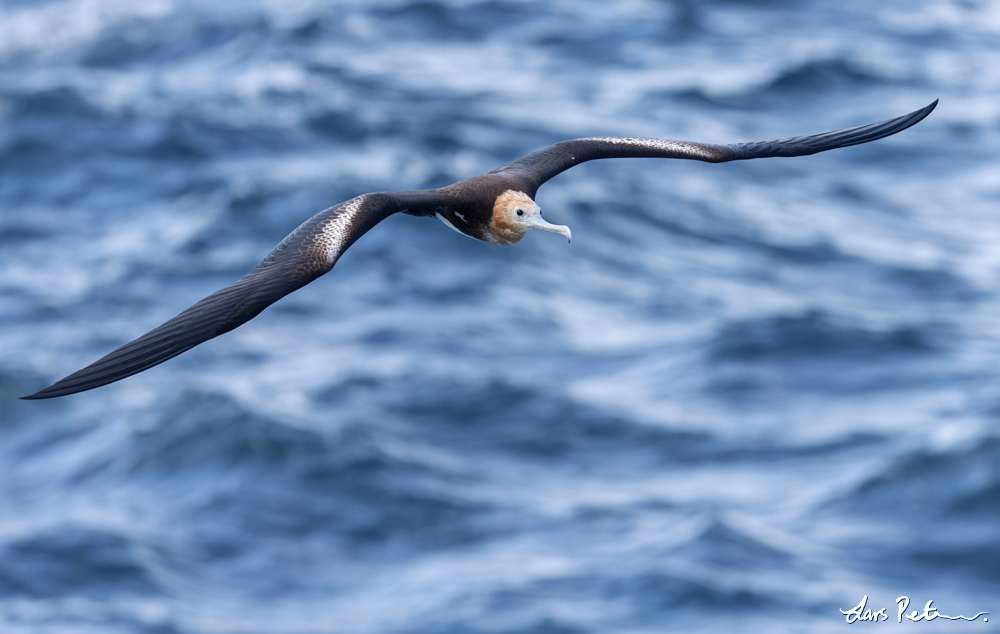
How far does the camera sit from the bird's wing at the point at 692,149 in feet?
30.8

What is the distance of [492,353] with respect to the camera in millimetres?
27031

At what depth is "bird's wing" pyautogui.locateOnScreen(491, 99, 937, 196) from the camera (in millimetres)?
9375

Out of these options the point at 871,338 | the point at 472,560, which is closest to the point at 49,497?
the point at 472,560

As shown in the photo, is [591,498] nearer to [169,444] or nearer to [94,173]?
[169,444]

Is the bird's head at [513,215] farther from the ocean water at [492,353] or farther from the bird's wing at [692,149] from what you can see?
the ocean water at [492,353]

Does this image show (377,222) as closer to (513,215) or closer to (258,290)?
(258,290)

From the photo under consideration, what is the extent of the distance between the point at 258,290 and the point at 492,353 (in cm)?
1966

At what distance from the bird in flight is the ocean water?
1368cm

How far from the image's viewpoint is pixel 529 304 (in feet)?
94.1

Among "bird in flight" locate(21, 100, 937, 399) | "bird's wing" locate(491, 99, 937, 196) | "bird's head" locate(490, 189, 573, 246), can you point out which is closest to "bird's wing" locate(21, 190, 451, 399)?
"bird in flight" locate(21, 100, 937, 399)
